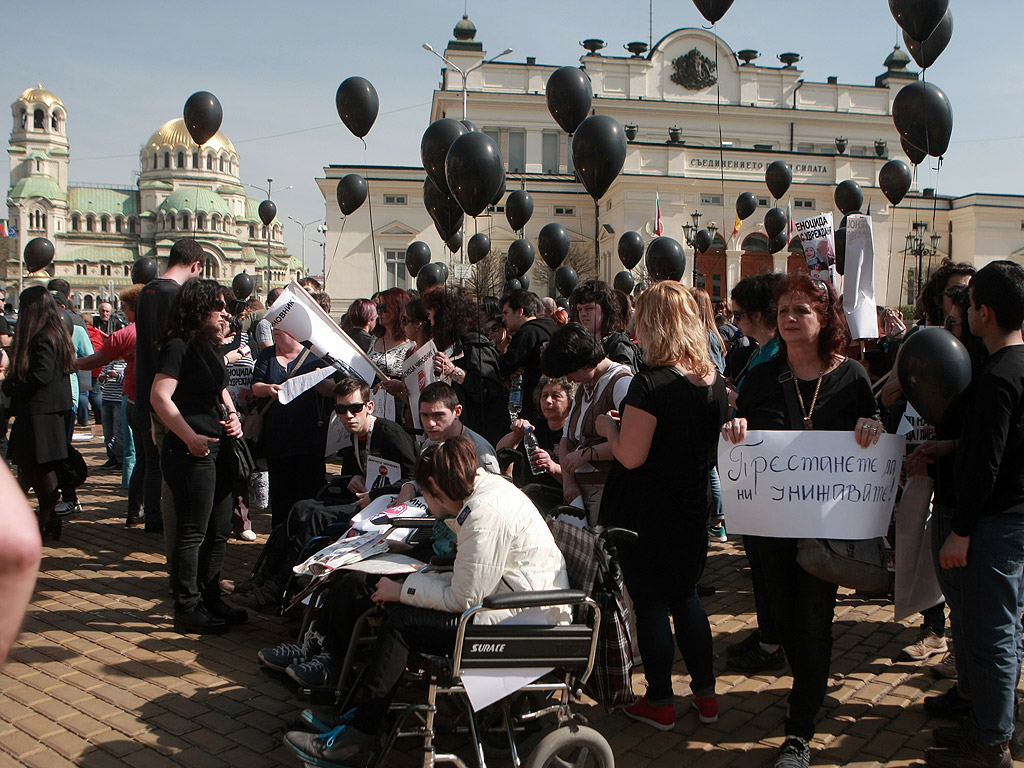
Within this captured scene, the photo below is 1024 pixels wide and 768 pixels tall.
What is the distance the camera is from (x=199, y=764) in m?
3.74

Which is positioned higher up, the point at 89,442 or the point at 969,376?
the point at 969,376

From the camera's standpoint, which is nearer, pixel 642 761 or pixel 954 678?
pixel 642 761

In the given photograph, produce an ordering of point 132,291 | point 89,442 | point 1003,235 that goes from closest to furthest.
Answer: point 132,291 → point 89,442 → point 1003,235

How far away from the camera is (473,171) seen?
7.29 metres

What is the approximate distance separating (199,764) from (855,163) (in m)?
50.2

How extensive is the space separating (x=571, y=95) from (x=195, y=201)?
129 meters

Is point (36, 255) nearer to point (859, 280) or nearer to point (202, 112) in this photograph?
point (202, 112)

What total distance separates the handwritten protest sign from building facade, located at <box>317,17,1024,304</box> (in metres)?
33.8

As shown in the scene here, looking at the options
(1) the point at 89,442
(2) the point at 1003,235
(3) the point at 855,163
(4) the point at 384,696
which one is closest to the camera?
(4) the point at 384,696

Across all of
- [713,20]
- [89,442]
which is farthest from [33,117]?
[713,20]

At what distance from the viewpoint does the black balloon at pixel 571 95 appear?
9.37 metres

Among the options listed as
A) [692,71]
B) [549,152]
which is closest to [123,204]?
[549,152]

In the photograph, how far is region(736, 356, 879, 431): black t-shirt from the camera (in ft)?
12.3

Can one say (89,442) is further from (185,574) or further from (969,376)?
(969,376)
